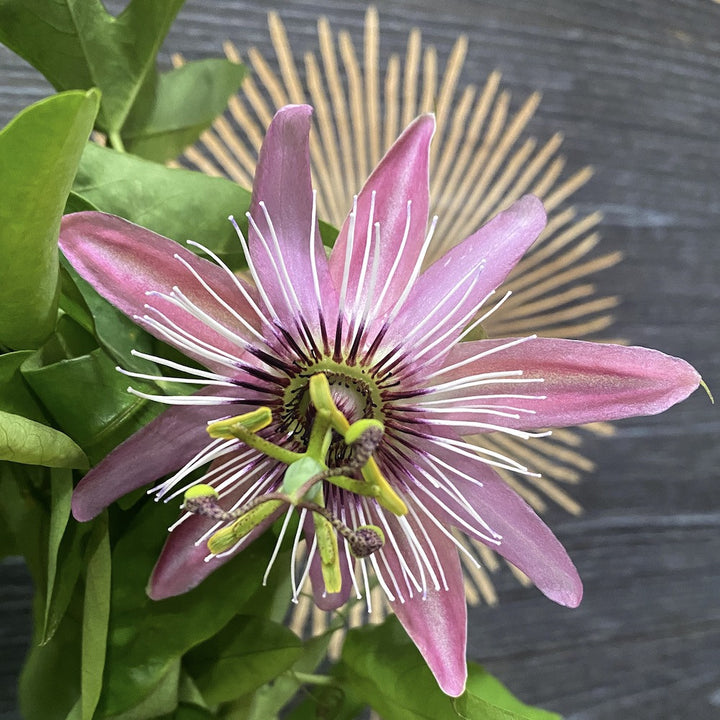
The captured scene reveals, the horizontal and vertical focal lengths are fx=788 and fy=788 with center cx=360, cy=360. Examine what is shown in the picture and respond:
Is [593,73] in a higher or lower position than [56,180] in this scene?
higher

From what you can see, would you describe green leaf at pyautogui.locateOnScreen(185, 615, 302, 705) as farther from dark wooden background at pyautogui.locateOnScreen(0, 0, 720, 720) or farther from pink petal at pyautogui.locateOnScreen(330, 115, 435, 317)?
dark wooden background at pyautogui.locateOnScreen(0, 0, 720, 720)

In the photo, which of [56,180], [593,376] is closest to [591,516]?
[593,376]

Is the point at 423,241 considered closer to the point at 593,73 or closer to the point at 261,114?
the point at 261,114

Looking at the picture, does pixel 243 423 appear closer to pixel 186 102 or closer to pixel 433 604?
pixel 433 604

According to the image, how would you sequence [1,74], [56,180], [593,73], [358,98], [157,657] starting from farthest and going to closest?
[593,73], [358,98], [1,74], [157,657], [56,180]

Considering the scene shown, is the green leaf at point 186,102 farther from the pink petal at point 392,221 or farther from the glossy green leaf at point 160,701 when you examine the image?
the glossy green leaf at point 160,701

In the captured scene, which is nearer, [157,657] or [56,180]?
[56,180]

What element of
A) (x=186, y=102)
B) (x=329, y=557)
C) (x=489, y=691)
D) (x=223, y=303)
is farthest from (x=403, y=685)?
(x=186, y=102)
